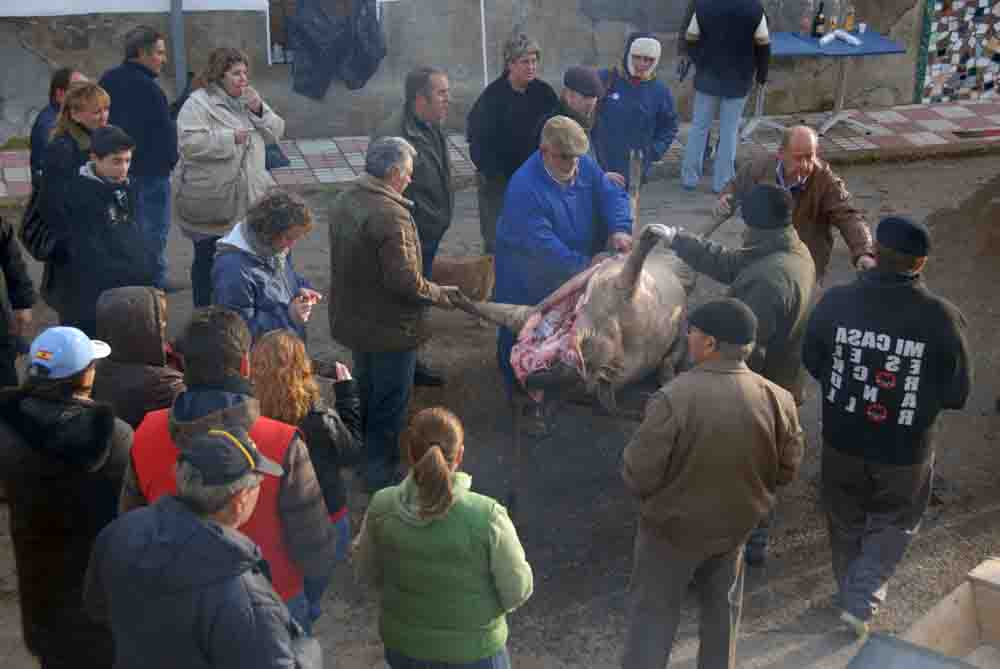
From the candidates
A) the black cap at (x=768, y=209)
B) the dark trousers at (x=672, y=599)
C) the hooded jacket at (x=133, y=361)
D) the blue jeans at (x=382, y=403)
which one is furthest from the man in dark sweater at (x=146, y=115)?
the dark trousers at (x=672, y=599)

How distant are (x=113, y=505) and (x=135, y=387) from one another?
0.55m

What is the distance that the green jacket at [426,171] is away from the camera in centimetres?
704

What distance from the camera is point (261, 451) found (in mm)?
3939

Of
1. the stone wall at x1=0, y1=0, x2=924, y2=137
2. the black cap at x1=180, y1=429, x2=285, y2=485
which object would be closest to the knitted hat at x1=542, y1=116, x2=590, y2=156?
the black cap at x1=180, y1=429, x2=285, y2=485

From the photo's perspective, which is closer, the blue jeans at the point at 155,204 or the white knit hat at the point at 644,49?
the blue jeans at the point at 155,204

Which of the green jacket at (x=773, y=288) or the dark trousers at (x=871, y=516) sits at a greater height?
the green jacket at (x=773, y=288)

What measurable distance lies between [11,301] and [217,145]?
5.62ft

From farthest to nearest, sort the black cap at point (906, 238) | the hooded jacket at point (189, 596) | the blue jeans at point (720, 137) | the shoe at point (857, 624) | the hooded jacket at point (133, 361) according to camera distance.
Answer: the blue jeans at point (720, 137) → the shoe at point (857, 624) → the black cap at point (906, 238) → the hooded jacket at point (133, 361) → the hooded jacket at point (189, 596)

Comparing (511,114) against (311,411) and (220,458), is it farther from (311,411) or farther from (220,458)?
(220,458)

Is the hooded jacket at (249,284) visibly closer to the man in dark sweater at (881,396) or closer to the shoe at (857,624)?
the man in dark sweater at (881,396)

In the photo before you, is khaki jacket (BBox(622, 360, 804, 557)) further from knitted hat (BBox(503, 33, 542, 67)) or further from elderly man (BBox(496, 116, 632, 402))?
knitted hat (BBox(503, 33, 542, 67))

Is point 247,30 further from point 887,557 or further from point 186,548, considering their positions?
point 186,548

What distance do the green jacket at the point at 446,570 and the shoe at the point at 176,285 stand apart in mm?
5129

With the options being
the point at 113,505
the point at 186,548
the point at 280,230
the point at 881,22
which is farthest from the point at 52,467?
the point at 881,22
